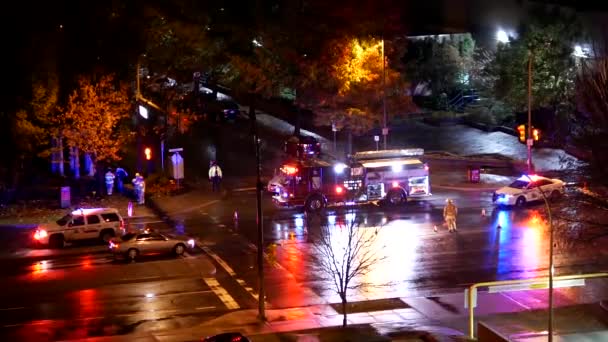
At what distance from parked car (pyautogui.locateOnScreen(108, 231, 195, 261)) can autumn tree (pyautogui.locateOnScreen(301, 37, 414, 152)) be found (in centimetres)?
2291

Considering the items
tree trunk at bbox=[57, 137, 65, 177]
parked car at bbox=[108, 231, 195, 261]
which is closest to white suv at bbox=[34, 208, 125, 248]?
parked car at bbox=[108, 231, 195, 261]

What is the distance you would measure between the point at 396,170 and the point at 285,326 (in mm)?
20021

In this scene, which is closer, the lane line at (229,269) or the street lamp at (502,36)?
the lane line at (229,269)

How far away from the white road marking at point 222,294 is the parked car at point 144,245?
3.81m

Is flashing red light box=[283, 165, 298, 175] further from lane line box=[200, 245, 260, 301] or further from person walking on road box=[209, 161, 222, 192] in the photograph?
lane line box=[200, 245, 260, 301]

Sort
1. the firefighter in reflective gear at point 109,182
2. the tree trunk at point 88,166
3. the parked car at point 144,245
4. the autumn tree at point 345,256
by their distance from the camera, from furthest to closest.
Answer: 1. the tree trunk at point 88,166
2. the firefighter in reflective gear at point 109,182
3. the parked car at point 144,245
4. the autumn tree at point 345,256

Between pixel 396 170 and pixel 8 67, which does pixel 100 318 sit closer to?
pixel 396 170

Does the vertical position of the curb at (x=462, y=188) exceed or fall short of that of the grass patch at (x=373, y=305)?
it exceeds it

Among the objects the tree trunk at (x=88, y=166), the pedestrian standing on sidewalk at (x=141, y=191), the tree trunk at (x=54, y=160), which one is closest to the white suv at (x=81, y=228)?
the pedestrian standing on sidewalk at (x=141, y=191)

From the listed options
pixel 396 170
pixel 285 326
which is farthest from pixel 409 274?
pixel 396 170

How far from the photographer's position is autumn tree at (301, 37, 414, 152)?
51.3m

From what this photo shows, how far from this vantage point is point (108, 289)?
26.3 metres

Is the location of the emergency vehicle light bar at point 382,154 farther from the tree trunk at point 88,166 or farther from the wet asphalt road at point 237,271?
the tree trunk at point 88,166

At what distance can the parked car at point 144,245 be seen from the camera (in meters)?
30.4
